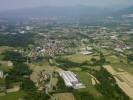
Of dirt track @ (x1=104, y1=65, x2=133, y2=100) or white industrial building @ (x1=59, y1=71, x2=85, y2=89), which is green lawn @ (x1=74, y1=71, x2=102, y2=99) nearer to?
white industrial building @ (x1=59, y1=71, x2=85, y2=89)

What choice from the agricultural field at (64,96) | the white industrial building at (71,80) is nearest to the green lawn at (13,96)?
the agricultural field at (64,96)

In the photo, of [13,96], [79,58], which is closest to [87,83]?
[13,96]

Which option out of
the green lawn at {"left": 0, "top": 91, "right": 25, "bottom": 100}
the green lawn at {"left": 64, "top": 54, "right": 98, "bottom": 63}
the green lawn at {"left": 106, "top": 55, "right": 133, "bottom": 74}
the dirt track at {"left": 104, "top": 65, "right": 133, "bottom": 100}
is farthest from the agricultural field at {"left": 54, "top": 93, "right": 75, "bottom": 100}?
the green lawn at {"left": 64, "top": 54, "right": 98, "bottom": 63}

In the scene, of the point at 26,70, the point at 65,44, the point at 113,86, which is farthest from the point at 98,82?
the point at 65,44

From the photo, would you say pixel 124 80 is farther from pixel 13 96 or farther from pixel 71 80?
pixel 13 96

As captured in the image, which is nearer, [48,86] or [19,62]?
[48,86]

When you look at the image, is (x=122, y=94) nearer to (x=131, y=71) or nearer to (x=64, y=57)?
(x=131, y=71)

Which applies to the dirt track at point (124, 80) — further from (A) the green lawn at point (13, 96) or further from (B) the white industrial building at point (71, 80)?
(A) the green lawn at point (13, 96)
